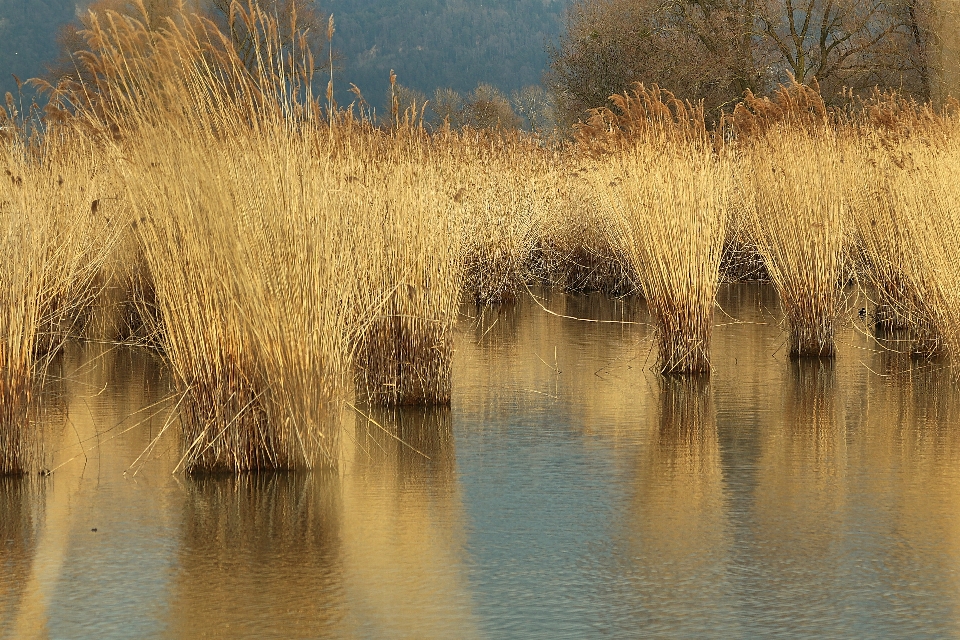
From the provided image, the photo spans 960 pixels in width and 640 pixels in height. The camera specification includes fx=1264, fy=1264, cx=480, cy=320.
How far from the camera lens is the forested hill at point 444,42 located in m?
119

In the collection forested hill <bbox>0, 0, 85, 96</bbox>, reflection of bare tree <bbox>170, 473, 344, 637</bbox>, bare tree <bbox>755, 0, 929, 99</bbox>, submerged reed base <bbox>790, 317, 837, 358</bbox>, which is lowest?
reflection of bare tree <bbox>170, 473, 344, 637</bbox>

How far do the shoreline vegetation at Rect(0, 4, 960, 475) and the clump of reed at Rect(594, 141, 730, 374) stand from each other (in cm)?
1

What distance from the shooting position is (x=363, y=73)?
4769 inches

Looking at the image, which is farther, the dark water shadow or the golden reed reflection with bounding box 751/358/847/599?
the golden reed reflection with bounding box 751/358/847/599

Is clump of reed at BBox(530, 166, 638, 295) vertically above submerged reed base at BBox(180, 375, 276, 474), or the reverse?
clump of reed at BBox(530, 166, 638, 295)

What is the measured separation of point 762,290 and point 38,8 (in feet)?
328

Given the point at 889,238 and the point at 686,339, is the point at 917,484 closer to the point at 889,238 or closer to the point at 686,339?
the point at 686,339

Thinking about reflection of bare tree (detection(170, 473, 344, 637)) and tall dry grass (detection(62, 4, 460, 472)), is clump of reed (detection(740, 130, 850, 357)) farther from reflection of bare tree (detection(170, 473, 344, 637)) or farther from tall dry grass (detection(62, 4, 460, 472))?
reflection of bare tree (detection(170, 473, 344, 637))

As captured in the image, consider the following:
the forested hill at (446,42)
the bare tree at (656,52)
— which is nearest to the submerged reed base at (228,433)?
the bare tree at (656,52)

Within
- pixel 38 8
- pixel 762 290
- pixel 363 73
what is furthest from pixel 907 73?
pixel 363 73

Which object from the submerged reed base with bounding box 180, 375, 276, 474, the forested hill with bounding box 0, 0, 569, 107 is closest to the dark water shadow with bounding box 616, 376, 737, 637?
the submerged reed base with bounding box 180, 375, 276, 474

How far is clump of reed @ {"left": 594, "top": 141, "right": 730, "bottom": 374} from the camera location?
23.2 feet

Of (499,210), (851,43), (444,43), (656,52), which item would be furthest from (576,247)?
(444,43)

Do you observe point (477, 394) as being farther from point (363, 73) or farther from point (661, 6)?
point (363, 73)
